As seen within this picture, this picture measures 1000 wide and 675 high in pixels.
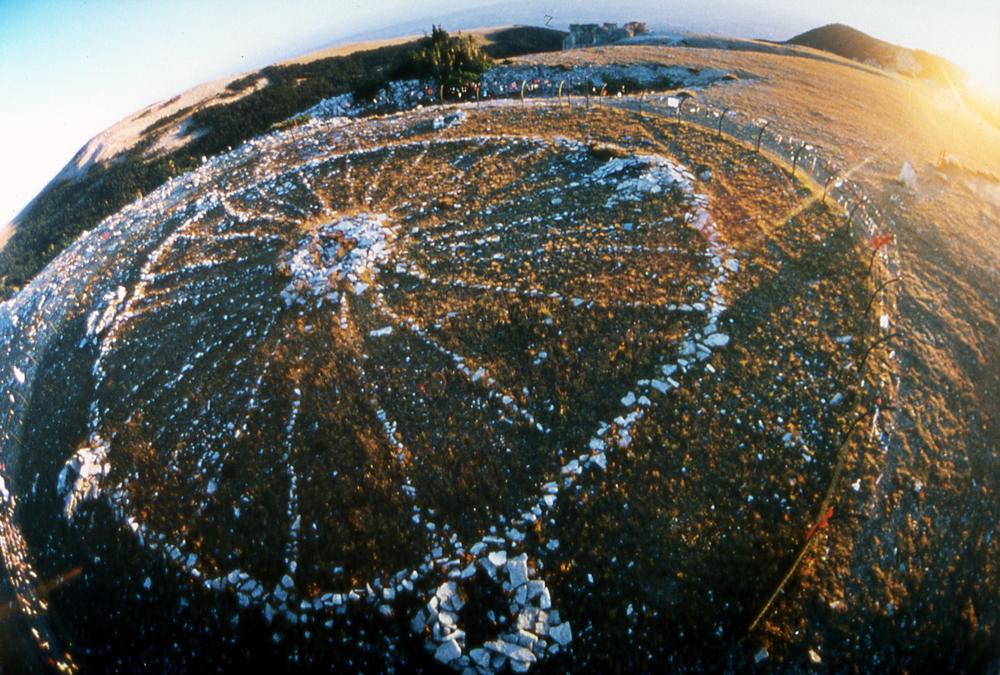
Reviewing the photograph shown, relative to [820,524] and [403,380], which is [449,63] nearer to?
[403,380]

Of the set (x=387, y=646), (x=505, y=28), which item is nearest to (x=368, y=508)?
(x=387, y=646)

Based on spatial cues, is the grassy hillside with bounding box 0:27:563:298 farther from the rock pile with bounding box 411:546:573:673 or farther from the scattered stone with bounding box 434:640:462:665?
the scattered stone with bounding box 434:640:462:665

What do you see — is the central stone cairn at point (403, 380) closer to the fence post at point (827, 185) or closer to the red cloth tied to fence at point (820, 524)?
the red cloth tied to fence at point (820, 524)

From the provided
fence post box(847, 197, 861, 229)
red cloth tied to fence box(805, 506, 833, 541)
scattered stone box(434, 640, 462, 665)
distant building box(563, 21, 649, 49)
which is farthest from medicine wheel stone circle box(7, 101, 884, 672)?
distant building box(563, 21, 649, 49)

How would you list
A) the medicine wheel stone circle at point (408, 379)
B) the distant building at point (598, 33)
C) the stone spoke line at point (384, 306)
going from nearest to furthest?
the stone spoke line at point (384, 306) < the medicine wheel stone circle at point (408, 379) < the distant building at point (598, 33)

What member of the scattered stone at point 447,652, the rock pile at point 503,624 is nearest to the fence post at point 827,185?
the rock pile at point 503,624

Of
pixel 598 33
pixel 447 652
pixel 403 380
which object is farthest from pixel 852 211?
pixel 598 33

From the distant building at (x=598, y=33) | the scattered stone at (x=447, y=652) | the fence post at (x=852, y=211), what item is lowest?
the scattered stone at (x=447, y=652)
